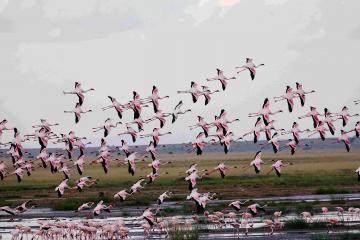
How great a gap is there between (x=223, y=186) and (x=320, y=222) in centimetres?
3428

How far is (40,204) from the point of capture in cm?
6494

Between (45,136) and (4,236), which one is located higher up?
(45,136)

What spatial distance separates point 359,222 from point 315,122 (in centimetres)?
909

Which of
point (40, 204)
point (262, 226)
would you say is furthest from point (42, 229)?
point (40, 204)

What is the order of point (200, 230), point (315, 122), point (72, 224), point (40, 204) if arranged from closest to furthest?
1. point (315, 122)
2. point (72, 224)
3. point (200, 230)
4. point (40, 204)

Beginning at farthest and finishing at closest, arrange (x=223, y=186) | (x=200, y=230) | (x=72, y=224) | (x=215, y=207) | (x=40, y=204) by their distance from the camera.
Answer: (x=223, y=186) < (x=40, y=204) < (x=215, y=207) < (x=200, y=230) < (x=72, y=224)

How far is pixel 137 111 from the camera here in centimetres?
3594

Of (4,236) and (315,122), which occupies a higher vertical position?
(315,122)

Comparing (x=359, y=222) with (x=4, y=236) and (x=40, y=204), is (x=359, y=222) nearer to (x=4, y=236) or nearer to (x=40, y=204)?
(x=4, y=236)

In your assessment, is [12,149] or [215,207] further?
[215,207]

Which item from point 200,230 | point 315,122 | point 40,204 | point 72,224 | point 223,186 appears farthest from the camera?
point 223,186

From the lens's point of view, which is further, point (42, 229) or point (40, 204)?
point (40, 204)

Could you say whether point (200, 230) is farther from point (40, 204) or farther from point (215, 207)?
point (40, 204)

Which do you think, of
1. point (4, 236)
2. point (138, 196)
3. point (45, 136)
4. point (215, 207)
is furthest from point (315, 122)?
point (138, 196)
